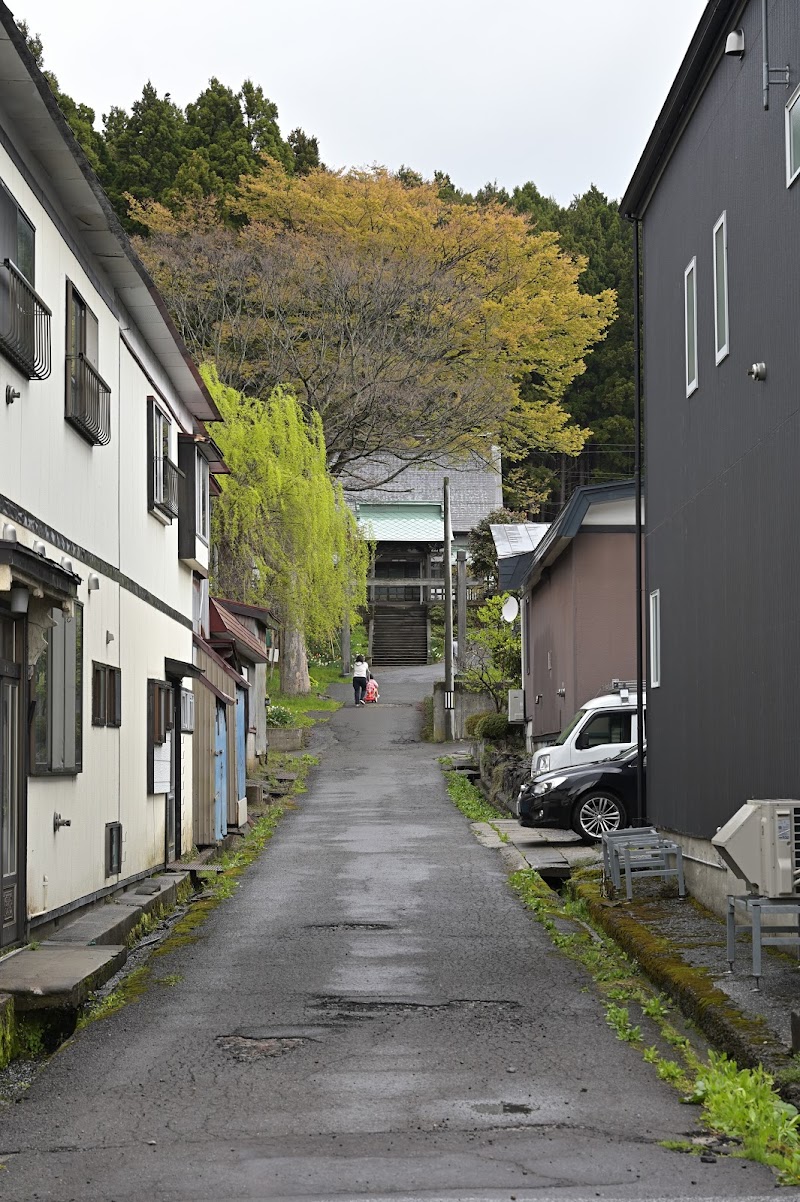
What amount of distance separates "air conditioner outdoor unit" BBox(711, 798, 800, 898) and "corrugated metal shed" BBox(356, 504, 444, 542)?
153 feet

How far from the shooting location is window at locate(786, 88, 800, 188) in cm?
1002

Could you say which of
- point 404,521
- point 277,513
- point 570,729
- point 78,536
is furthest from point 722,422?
point 404,521

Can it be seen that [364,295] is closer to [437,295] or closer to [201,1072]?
[437,295]

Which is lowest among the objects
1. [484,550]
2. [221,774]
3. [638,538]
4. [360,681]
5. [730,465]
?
[221,774]

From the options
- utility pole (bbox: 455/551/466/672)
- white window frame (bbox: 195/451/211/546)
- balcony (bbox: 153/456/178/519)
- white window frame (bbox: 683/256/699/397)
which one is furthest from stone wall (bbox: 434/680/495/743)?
white window frame (bbox: 683/256/699/397)

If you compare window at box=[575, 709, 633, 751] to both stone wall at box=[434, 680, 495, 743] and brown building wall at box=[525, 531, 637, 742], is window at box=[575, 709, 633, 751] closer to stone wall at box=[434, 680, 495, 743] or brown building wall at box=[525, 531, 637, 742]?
brown building wall at box=[525, 531, 637, 742]

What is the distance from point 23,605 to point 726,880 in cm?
620

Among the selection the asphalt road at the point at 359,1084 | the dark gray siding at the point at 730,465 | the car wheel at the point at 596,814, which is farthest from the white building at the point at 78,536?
the car wheel at the point at 596,814

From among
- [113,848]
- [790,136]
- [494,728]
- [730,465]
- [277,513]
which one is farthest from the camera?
[277,513]

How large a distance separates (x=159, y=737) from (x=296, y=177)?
92.4 ft

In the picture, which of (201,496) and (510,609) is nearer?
(201,496)

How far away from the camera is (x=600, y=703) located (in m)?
21.6

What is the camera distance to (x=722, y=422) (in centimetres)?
1229

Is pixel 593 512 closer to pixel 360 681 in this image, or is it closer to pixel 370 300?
pixel 370 300
